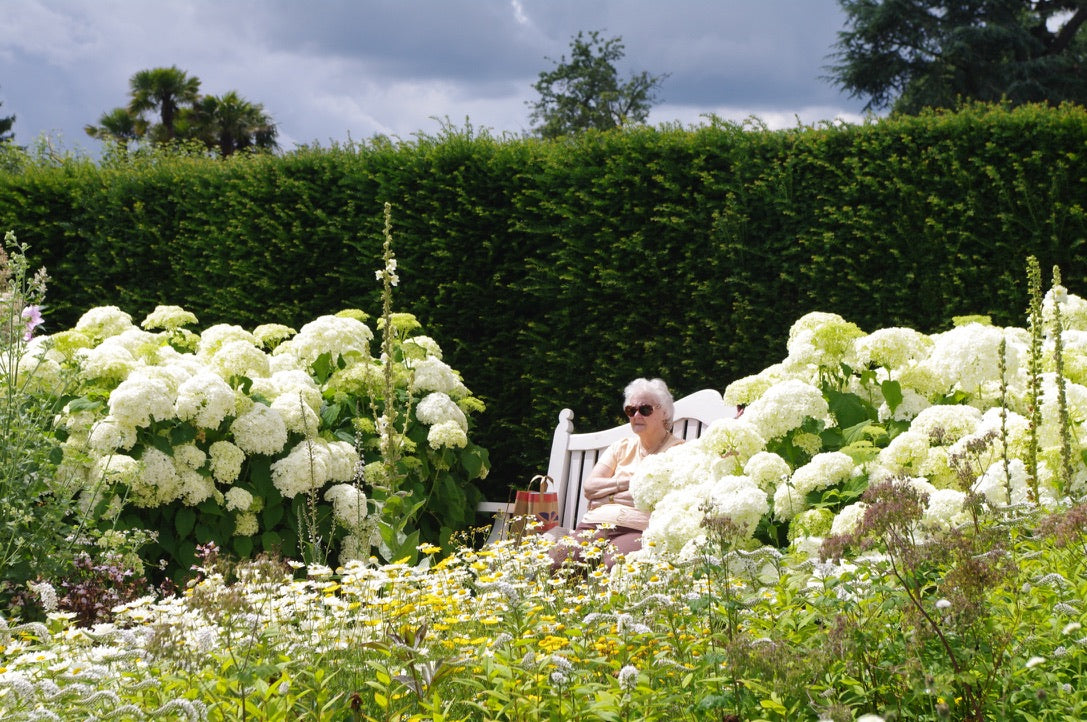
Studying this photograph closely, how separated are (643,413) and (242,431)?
2.10 metres

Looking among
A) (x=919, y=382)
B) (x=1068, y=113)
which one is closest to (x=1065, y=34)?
(x=1068, y=113)

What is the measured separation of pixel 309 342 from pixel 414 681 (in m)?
4.01

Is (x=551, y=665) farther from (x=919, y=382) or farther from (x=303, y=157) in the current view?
(x=303, y=157)

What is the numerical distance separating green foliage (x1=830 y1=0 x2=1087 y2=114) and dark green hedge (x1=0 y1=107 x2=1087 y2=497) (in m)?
16.9

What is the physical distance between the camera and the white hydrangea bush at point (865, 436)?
3.32 meters

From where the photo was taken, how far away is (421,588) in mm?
2980

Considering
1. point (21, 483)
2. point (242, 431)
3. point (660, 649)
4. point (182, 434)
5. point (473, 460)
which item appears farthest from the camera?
point (473, 460)

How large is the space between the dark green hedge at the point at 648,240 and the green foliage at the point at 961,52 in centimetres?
1695

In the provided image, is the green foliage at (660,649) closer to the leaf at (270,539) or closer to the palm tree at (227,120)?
the leaf at (270,539)

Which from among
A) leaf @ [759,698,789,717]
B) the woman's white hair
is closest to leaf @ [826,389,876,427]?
the woman's white hair

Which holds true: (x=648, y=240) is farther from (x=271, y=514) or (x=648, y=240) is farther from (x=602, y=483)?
(x=271, y=514)

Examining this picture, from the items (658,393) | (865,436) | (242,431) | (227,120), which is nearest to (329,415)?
(242,431)

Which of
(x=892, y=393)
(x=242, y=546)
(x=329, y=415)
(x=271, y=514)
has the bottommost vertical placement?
(x=242, y=546)

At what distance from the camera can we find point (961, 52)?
22688 millimetres
